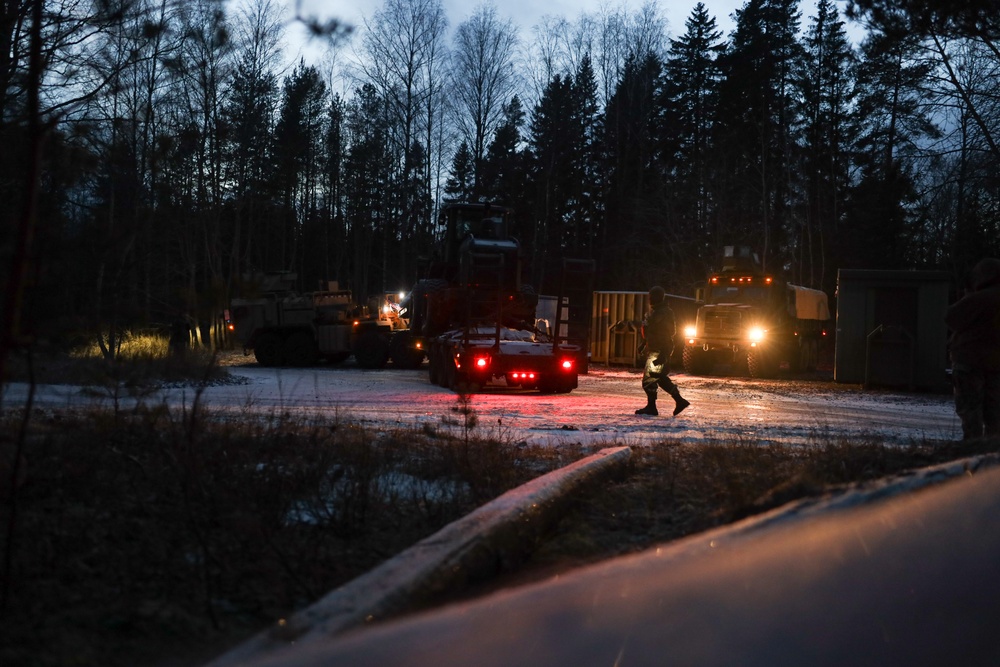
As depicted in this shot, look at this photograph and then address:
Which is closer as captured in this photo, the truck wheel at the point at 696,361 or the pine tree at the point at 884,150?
the pine tree at the point at 884,150

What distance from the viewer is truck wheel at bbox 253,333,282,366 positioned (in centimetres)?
2986

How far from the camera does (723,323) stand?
2788 cm

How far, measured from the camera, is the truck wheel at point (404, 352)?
27.5 meters

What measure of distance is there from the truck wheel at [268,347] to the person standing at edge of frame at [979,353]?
924 inches

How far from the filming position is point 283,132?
49875mm

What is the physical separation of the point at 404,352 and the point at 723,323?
9048 millimetres

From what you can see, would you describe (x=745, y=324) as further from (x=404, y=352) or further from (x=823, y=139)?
(x=823, y=139)

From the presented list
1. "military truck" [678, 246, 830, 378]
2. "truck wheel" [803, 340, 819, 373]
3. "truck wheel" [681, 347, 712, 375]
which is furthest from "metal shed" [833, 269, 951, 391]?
"truck wheel" [803, 340, 819, 373]

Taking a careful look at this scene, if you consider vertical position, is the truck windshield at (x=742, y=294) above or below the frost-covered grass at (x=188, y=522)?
above

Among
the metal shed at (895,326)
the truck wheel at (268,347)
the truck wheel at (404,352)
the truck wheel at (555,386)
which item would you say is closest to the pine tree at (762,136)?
the metal shed at (895,326)

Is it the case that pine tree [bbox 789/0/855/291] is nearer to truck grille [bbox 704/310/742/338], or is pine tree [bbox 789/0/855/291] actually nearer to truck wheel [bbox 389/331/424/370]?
truck grille [bbox 704/310/742/338]

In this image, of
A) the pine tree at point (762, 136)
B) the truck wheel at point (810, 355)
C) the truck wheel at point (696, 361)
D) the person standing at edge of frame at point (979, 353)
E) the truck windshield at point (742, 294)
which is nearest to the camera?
the person standing at edge of frame at point (979, 353)

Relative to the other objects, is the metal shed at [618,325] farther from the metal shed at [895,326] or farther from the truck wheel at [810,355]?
the metal shed at [895,326]

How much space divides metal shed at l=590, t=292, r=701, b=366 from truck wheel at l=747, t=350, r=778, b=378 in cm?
357
